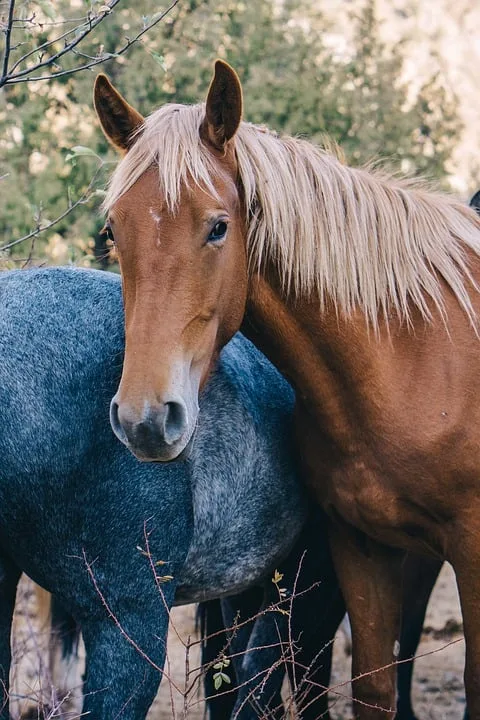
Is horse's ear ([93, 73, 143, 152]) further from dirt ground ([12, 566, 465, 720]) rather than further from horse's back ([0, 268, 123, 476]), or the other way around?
dirt ground ([12, 566, 465, 720])

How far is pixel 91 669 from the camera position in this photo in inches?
113

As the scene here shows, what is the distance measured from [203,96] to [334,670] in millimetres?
4399

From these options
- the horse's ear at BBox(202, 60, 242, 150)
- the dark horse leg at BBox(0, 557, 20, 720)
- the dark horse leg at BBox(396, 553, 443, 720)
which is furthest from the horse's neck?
the dark horse leg at BBox(396, 553, 443, 720)

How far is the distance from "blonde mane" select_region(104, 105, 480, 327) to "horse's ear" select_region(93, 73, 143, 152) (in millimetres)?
60

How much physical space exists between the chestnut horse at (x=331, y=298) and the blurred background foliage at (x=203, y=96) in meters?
3.61

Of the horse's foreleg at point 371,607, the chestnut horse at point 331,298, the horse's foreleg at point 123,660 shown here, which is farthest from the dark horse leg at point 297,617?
the horse's foreleg at point 123,660

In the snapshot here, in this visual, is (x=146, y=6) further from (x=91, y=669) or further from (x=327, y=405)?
(x=91, y=669)

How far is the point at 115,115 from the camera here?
9.60 feet

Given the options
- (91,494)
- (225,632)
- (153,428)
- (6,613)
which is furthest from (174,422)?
(225,632)

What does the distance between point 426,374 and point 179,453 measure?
922 mm

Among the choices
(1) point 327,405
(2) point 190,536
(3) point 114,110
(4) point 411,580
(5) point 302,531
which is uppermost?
(3) point 114,110

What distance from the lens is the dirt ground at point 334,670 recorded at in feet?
15.8

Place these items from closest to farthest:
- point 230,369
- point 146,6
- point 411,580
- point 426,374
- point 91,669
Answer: point 91,669, point 426,374, point 230,369, point 411,580, point 146,6

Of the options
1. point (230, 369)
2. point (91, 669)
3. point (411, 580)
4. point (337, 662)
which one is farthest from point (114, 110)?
point (337, 662)
